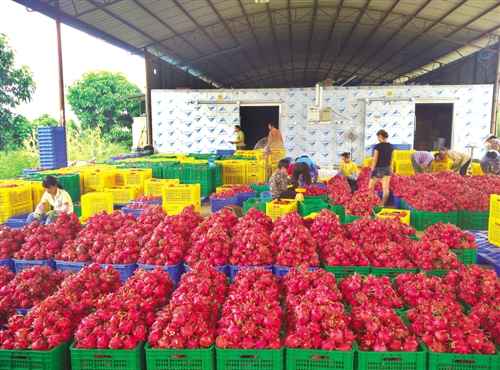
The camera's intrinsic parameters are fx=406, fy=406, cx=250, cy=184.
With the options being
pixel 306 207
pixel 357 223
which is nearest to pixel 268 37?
pixel 306 207

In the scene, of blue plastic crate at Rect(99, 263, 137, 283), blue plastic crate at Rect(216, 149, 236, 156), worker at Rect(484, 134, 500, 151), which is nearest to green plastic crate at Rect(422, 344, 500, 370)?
blue plastic crate at Rect(99, 263, 137, 283)

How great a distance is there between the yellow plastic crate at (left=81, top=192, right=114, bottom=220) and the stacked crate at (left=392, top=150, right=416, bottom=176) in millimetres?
8634

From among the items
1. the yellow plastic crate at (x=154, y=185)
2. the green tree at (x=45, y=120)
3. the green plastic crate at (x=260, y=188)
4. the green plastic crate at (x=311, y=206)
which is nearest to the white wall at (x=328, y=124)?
the green tree at (x=45, y=120)

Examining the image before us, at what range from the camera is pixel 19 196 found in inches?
285

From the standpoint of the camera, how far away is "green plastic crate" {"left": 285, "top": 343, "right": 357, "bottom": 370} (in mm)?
2367

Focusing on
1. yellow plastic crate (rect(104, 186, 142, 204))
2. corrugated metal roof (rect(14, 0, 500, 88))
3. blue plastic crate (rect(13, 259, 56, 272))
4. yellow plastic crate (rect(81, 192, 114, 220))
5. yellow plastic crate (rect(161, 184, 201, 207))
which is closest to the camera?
blue plastic crate (rect(13, 259, 56, 272))

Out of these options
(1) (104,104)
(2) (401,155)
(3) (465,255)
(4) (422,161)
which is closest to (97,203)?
(3) (465,255)

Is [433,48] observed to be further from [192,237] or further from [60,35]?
[192,237]

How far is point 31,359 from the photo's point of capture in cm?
246

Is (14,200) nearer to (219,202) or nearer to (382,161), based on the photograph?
(219,202)

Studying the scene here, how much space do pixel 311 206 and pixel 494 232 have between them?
2.56m

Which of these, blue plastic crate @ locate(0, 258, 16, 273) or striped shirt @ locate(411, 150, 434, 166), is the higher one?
striped shirt @ locate(411, 150, 434, 166)

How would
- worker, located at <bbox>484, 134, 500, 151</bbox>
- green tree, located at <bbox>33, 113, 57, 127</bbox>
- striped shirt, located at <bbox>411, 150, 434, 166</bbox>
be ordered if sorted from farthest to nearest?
green tree, located at <bbox>33, 113, 57, 127</bbox> → worker, located at <bbox>484, 134, 500, 151</bbox> → striped shirt, located at <bbox>411, 150, 434, 166</bbox>

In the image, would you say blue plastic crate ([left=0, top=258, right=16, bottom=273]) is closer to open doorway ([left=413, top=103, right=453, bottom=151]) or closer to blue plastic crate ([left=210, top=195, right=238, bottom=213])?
blue plastic crate ([left=210, top=195, right=238, bottom=213])
